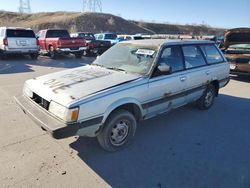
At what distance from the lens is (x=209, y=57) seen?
18.3 ft

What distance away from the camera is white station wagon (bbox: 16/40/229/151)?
3127 mm

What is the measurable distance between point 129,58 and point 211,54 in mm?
2429

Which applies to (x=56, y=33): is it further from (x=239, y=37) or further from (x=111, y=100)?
(x=111, y=100)

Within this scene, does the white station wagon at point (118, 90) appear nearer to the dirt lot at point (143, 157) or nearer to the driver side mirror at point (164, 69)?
the driver side mirror at point (164, 69)

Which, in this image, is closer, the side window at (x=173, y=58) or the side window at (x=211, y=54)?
the side window at (x=173, y=58)

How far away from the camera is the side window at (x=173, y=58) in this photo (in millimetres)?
4250

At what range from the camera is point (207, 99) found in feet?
18.6

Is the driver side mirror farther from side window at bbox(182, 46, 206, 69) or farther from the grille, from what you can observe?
the grille

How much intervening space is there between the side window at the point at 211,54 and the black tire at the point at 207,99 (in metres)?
0.62

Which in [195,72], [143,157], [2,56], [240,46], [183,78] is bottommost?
[2,56]

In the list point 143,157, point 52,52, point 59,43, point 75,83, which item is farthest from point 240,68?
point 52,52

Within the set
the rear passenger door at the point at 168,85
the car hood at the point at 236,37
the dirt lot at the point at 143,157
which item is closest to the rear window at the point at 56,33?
the car hood at the point at 236,37

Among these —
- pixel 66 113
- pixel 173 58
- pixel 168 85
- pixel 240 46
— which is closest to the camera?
pixel 66 113

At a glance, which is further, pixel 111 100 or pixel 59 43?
pixel 59 43
